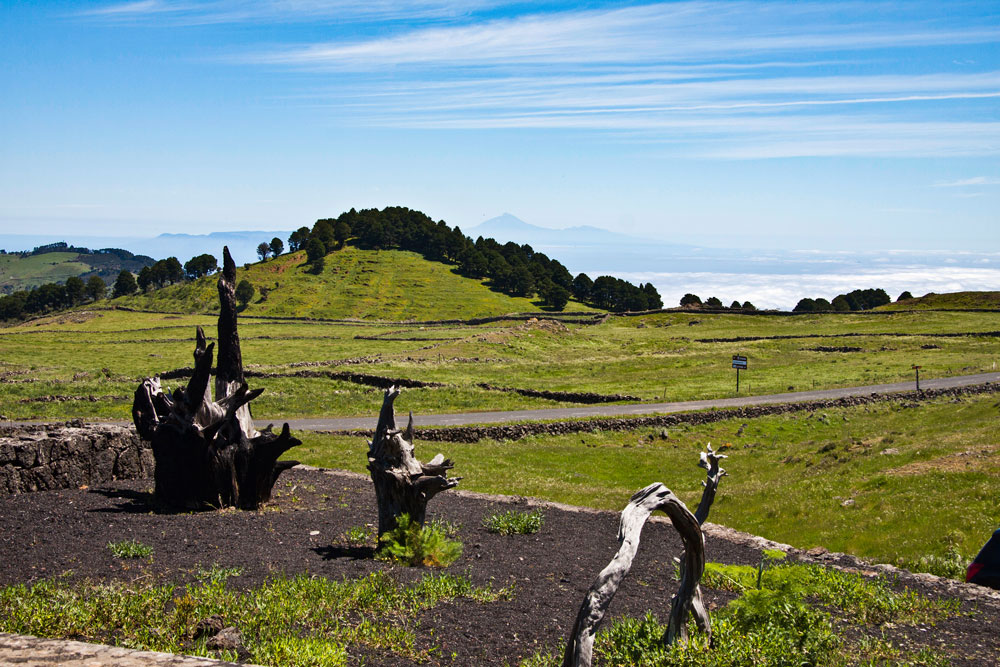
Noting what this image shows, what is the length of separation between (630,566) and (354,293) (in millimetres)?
127739

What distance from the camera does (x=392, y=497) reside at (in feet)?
38.7

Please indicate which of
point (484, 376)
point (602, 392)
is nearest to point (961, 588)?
point (602, 392)

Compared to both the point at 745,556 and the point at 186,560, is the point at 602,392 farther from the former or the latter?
→ the point at 186,560

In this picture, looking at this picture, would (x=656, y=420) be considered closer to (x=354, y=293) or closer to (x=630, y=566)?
(x=630, y=566)

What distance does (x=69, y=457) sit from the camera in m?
15.3

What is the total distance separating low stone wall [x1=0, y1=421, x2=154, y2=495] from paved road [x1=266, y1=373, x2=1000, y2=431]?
13495mm

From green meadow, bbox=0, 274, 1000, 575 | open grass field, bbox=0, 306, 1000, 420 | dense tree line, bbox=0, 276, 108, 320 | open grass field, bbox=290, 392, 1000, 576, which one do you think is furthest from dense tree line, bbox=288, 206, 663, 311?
open grass field, bbox=290, 392, 1000, 576

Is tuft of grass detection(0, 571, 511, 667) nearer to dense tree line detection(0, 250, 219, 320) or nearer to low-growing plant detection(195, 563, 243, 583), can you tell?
low-growing plant detection(195, 563, 243, 583)

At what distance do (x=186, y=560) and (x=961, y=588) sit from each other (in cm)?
1061

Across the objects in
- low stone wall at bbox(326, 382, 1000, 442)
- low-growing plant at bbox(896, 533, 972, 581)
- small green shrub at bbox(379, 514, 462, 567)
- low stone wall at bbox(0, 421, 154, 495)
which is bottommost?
low stone wall at bbox(326, 382, 1000, 442)

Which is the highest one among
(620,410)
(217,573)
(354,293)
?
(354,293)

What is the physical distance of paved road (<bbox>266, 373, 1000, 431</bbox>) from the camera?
111 feet

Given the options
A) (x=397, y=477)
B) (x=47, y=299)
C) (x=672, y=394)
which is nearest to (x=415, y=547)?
(x=397, y=477)

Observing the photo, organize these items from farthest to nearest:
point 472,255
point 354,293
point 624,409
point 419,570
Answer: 1. point 472,255
2. point 354,293
3. point 624,409
4. point 419,570
